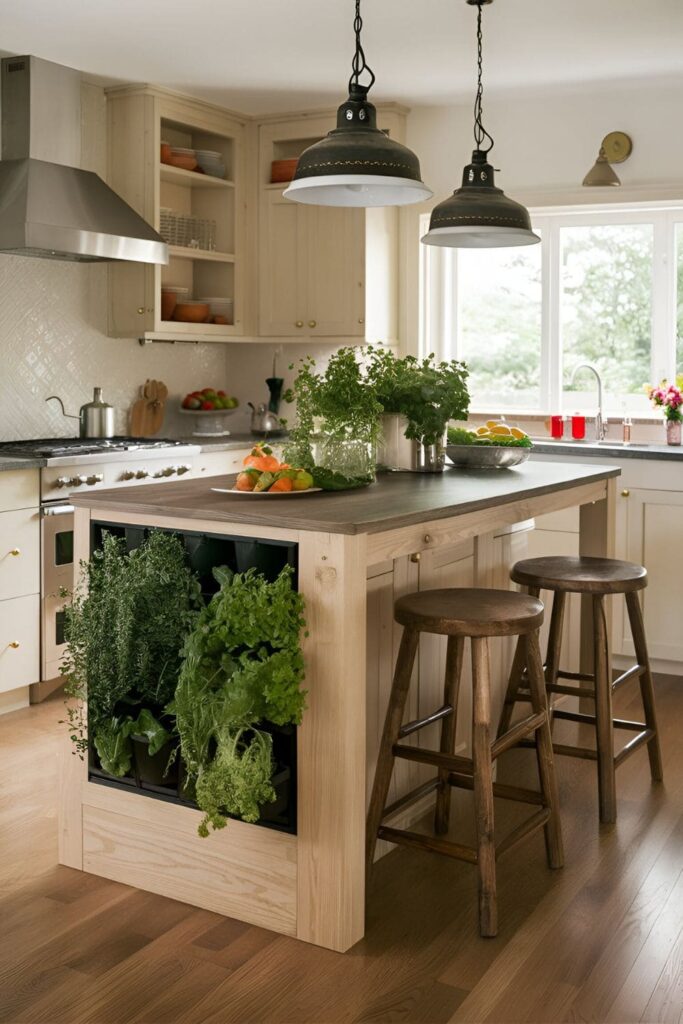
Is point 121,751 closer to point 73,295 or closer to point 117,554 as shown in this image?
point 117,554

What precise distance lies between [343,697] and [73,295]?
344 cm

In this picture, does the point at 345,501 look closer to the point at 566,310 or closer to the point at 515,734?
the point at 515,734

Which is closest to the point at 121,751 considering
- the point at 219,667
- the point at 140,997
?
the point at 219,667

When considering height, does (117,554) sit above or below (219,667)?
above

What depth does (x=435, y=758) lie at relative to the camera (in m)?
2.75

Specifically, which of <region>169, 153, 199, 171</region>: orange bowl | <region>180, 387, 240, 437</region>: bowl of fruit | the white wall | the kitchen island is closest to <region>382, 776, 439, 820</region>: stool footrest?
the kitchen island

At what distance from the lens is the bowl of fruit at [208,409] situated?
5.90m

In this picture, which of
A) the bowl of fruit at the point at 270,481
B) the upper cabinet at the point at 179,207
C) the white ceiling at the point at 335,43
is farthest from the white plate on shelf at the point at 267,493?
the upper cabinet at the point at 179,207

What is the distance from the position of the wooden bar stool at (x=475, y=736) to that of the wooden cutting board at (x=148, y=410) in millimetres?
3002

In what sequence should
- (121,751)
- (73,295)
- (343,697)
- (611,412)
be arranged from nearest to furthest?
(343,697)
(121,751)
(73,295)
(611,412)

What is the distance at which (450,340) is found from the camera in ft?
20.2

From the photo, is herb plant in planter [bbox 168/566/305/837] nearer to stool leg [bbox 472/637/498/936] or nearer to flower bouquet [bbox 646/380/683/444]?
stool leg [bbox 472/637/498/936]

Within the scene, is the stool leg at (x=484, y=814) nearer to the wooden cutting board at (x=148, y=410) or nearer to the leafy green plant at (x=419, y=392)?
the leafy green plant at (x=419, y=392)

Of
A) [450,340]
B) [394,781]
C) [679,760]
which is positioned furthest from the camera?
[450,340]
